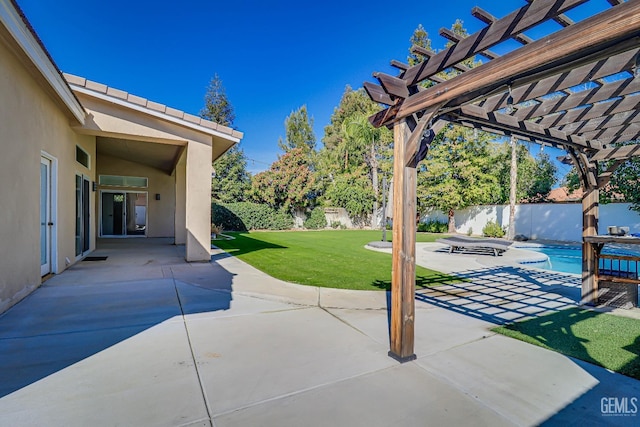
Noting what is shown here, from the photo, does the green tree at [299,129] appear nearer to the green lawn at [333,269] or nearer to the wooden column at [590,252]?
the green lawn at [333,269]

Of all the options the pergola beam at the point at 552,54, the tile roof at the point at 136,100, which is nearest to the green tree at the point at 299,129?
the tile roof at the point at 136,100

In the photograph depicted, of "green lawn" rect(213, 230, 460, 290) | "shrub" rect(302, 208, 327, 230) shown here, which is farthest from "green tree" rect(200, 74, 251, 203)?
"green lawn" rect(213, 230, 460, 290)

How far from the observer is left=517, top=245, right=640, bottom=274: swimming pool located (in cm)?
1077

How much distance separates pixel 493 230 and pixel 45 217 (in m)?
20.1

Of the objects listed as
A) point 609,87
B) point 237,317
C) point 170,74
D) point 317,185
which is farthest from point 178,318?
point 317,185

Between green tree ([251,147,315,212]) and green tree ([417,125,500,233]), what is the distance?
8459 millimetres

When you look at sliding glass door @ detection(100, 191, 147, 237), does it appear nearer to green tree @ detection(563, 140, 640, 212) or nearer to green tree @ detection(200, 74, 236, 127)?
green tree @ detection(200, 74, 236, 127)

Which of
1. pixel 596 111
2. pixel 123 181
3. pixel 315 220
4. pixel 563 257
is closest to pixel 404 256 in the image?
pixel 596 111

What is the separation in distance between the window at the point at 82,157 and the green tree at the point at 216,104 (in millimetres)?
22146

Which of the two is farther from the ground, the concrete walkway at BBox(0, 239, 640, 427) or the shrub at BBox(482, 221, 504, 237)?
the shrub at BBox(482, 221, 504, 237)

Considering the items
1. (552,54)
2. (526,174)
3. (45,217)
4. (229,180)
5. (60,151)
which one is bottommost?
(45,217)

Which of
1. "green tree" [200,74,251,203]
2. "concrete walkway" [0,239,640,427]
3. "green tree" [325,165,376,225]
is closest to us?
"concrete walkway" [0,239,640,427]

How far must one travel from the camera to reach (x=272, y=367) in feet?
10.1

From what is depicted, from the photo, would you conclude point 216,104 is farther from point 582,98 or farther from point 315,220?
point 582,98
